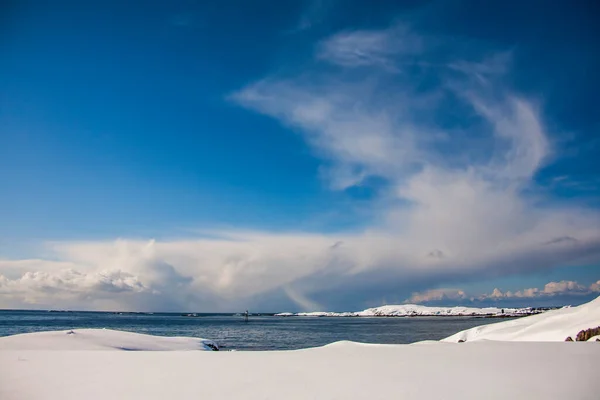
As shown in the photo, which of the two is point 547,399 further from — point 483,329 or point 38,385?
point 483,329

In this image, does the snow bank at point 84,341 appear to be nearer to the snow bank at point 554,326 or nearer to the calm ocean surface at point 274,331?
the calm ocean surface at point 274,331

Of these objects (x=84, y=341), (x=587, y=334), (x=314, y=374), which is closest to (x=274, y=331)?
(x=84, y=341)

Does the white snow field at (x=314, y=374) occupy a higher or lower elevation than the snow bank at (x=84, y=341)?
higher

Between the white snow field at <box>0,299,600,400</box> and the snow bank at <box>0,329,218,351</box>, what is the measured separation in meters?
9.90

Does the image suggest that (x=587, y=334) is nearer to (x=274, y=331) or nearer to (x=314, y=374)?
(x=314, y=374)

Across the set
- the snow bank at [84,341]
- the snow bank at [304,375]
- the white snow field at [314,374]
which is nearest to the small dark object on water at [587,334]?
the white snow field at [314,374]

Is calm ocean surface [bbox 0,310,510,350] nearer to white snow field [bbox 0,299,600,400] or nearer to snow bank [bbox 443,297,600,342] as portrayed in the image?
snow bank [bbox 443,297,600,342]

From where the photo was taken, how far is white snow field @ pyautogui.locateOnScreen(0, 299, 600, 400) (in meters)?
8.43

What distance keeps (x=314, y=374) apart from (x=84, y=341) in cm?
2043

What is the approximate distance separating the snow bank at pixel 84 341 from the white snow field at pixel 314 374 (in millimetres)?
9897

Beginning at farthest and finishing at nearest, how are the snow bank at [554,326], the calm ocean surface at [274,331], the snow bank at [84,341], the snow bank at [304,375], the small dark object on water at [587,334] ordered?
the calm ocean surface at [274,331]
the snow bank at [554,326]
the small dark object on water at [587,334]
the snow bank at [84,341]
the snow bank at [304,375]

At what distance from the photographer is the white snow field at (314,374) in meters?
8.43

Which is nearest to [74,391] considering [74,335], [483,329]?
[74,335]

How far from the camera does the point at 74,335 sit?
25.5 metres
